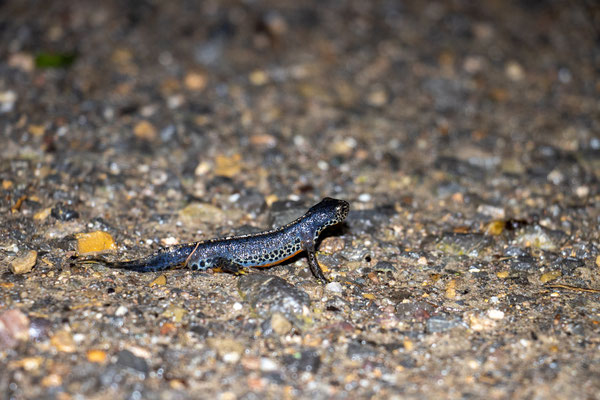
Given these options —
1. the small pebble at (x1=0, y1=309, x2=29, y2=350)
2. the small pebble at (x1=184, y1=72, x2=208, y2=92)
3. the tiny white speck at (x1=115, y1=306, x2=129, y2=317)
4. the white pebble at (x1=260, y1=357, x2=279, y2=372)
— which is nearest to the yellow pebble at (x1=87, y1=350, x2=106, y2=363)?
the tiny white speck at (x1=115, y1=306, x2=129, y2=317)

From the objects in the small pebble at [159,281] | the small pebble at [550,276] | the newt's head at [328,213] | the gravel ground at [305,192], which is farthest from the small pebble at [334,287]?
the small pebble at [550,276]

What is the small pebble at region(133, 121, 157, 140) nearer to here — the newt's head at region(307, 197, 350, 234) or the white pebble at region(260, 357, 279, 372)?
the newt's head at region(307, 197, 350, 234)

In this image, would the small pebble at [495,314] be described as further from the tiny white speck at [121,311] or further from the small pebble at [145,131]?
the small pebble at [145,131]

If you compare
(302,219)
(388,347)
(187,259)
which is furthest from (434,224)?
(187,259)

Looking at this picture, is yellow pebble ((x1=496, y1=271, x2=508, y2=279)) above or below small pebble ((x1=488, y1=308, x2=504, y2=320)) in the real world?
below

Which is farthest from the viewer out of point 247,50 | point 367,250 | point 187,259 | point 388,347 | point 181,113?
point 247,50

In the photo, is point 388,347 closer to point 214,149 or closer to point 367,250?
point 367,250
